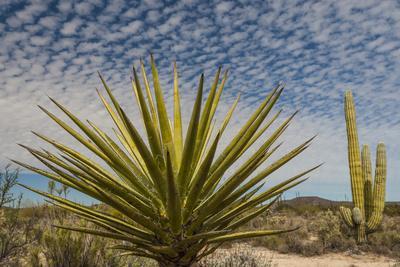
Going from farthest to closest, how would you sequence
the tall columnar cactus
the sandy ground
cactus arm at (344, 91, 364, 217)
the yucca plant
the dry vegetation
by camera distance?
A: cactus arm at (344, 91, 364, 217) → the tall columnar cactus → the sandy ground → the dry vegetation → the yucca plant

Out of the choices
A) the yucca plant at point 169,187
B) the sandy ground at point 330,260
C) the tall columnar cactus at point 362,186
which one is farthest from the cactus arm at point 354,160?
the yucca plant at point 169,187

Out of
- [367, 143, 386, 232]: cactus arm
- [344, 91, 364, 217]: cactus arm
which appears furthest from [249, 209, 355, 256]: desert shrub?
[344, 91, 364, 217]: cactus arm

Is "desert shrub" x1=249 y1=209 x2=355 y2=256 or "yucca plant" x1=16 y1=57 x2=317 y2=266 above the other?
"yucca plant" x1=16 y1=57 x2=317 y2=266

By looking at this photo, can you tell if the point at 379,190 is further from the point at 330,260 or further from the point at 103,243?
the point at 103,243

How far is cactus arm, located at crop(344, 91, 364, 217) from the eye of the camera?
13.2m

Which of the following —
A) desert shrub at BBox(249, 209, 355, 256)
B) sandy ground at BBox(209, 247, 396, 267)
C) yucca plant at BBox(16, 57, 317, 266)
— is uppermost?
yucca plant at BBox(16, 57, 317, 266)

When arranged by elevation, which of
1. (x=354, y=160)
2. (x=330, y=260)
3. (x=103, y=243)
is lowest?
(x=330, y=260)

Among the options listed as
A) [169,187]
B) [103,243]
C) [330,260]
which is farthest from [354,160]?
[169,187]

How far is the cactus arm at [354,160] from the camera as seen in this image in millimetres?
13234

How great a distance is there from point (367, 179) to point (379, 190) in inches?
23.9

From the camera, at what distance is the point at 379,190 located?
13336 millimetres

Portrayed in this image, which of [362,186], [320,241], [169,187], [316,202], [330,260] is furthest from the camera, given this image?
[316,202]

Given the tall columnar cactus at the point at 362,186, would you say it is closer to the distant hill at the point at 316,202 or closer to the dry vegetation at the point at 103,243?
the dry vegetation at the point at 103,243

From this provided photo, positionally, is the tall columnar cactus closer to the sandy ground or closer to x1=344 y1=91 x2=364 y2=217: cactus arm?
x1=344 y1=91 x2=364 y2=217: cactus arm
